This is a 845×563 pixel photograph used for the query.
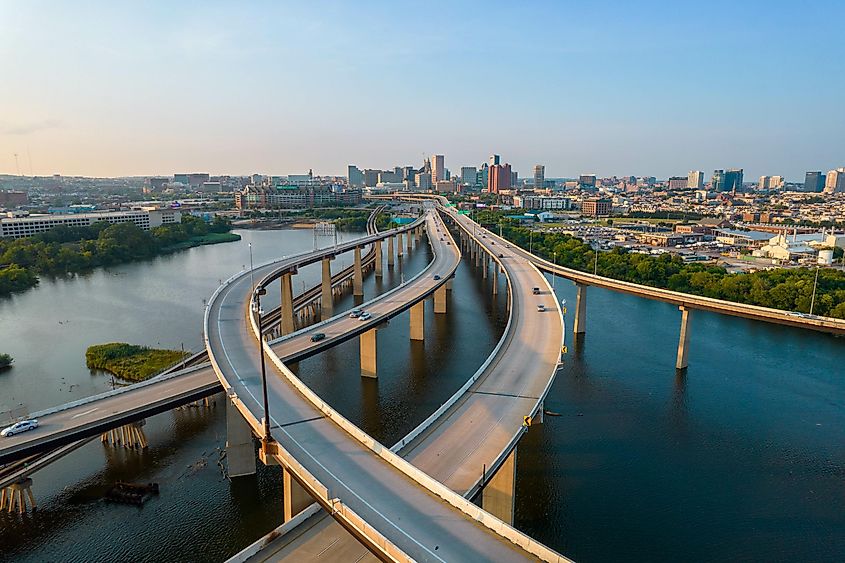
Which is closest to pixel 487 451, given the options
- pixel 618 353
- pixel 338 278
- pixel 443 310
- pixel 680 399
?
pixel 680 399

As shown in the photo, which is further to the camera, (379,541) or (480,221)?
(480,221)

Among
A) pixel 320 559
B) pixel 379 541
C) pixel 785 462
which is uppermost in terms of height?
pixel 379 541

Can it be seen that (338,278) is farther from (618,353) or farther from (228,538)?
(228,538)

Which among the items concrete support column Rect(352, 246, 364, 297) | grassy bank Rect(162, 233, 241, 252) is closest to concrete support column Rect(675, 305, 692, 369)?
concrete support column Rect(352, 246, 364, 297)

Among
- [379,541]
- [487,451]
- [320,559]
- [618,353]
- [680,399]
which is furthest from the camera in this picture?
[618,353]

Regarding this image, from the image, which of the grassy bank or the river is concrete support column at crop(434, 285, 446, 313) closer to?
the river

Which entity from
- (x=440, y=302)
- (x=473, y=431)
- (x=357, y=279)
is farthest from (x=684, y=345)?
(x=357, y=279)

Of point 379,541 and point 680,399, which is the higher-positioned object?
point 379,541

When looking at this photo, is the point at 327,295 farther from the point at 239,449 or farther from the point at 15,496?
the point at 15,496
